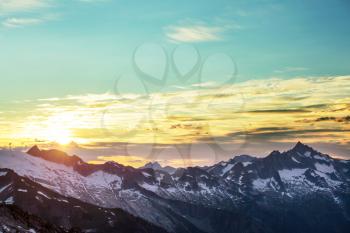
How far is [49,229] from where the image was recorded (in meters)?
194

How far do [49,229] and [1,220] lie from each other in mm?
20697

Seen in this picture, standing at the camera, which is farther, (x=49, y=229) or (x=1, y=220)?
(x=49, y=229)

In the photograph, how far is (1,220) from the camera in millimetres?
177625

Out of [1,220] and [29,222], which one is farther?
[29,222]

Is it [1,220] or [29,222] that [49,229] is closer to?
[29,222]

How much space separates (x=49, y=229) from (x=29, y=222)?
276 inches

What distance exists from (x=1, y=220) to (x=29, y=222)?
15.4 m

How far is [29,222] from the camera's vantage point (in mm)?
191875

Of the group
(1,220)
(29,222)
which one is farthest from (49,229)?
(1,220)
